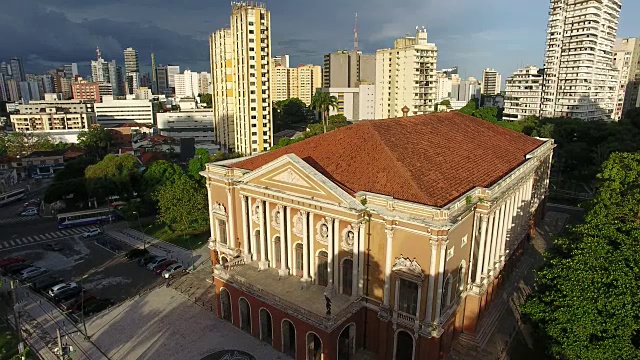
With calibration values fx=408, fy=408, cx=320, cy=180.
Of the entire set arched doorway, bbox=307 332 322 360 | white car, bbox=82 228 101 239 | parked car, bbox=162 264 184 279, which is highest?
arched doorway, bbox=307 332 322 360

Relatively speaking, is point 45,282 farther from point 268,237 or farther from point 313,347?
point 313,347

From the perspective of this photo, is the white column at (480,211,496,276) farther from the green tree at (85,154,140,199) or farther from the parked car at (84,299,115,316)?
the green tree at (85,154,140,199)

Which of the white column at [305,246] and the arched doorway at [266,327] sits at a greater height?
the white column at [305,246]

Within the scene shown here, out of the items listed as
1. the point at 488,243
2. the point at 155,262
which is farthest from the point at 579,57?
the point at 155,262

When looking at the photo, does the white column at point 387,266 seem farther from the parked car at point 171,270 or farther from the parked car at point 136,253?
the parked car at point 136,253

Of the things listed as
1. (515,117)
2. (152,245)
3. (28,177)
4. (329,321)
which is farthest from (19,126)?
(515,117)

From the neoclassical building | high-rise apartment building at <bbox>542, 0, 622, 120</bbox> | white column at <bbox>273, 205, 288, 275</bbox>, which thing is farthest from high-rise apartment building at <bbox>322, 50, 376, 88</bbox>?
white column at <bbox>273, 205, 288, 275</bbox>

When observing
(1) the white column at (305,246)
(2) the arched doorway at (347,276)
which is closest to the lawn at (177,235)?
(1) the white column at (305,246)
